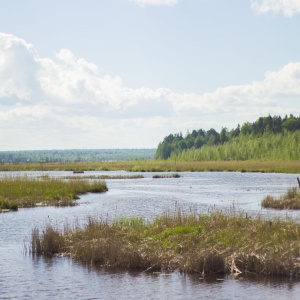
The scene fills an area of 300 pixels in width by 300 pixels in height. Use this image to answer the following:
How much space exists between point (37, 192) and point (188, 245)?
3407 centimetres

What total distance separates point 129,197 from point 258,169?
66.0 meters

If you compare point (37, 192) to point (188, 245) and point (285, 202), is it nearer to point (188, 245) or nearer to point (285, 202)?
point (285, 202)

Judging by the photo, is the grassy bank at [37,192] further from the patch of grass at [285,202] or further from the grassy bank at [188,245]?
the grassy bank at [188,245]

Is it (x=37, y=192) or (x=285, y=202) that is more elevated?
(x=37, y=192)

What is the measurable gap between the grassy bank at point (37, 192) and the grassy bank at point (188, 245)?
21972mm

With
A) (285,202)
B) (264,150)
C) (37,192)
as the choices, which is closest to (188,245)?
(285,202)

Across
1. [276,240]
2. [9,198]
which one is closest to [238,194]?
[9,198]

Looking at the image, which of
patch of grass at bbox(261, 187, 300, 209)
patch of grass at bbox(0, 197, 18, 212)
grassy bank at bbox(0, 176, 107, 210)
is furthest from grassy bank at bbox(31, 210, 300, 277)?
grassy bank at bbox(0, 176, 107, 210)

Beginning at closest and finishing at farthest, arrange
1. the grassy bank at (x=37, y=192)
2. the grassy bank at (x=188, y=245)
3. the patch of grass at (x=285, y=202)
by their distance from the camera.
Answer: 1. the grassy bank at (x=188, y=245)
2. the patch of grass at (x=285, y=202)
3. the grassy bank at (x=37, y=192)

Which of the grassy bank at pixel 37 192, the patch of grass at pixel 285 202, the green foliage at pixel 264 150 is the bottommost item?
the patch of grass at pixel 285 202

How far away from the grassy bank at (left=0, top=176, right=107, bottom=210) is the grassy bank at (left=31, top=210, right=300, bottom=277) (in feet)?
72.1

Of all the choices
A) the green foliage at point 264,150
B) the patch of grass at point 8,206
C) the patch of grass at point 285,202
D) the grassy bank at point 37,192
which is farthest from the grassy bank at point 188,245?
the green foliage at point 264,150

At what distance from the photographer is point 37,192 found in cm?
5744

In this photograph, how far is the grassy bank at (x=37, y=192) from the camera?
171ft
